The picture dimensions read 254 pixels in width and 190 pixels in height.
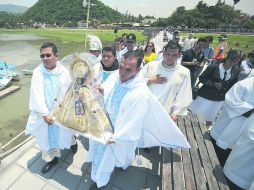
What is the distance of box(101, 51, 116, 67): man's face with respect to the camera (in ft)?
12.8

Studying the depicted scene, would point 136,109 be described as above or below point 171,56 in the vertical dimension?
below

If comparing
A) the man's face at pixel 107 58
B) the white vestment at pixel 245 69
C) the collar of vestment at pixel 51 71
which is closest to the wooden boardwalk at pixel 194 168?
the man's face at pixel 107 58

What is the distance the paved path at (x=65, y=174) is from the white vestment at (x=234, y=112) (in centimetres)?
135

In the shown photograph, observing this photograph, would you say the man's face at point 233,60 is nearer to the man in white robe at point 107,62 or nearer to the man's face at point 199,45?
the man's face at point 199,45

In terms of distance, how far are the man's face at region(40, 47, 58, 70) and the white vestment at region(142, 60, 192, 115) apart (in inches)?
66.4

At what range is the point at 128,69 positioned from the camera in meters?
2.73

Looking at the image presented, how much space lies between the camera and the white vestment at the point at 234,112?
11.3ft

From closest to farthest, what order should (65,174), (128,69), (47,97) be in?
(128,69), (47,97), (65,174)

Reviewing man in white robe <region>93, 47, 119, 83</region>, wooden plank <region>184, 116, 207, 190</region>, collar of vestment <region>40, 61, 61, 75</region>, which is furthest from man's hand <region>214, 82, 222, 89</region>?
collar of vestment <region>40, 61, 61, 75</region>

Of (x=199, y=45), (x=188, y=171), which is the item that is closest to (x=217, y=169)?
(x=188, y=171)

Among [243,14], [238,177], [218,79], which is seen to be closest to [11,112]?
[218,79]

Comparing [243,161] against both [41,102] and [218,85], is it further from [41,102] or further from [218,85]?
[41,102]

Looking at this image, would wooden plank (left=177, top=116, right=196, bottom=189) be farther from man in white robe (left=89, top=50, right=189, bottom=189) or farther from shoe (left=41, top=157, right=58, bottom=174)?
shoe (left=41, top=157, right=58, bottom=174)

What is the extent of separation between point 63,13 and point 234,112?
160890mm
